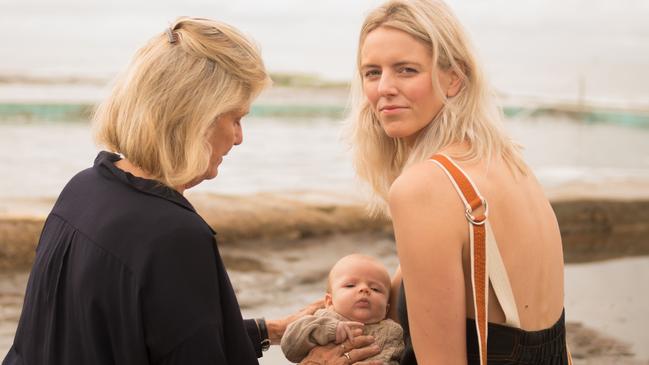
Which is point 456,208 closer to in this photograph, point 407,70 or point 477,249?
point 477,249

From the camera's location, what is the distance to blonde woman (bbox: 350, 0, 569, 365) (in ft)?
6.04

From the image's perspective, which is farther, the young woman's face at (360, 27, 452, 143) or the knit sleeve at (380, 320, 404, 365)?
the knit sleeve at (380, 320, 404, 365)

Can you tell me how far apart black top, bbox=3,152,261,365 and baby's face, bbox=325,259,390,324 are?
30.3 inches

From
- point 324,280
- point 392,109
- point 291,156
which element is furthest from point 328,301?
point 291,156

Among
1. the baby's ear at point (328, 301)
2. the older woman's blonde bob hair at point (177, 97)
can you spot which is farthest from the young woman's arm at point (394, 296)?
the older woman's blonde bob hair at point (177, 97)

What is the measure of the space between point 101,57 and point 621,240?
2168cm

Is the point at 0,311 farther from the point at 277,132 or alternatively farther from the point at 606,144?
the point at 606,144

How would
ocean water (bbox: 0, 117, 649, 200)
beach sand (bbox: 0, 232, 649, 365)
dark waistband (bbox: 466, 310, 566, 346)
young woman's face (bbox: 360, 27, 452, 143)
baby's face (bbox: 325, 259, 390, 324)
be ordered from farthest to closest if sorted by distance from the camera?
ocean water (bbox: 0, 117, 649, 200)
beach sand (bbox: 0, 232, 649, 365)
baby's face (bbox: 325, 259, 390, 324)
young woman's face (bbox: 360, 27, 452, 143)
dark waistband (bbox: 466, 310, 566, 346)

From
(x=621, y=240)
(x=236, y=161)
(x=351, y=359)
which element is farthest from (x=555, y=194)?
(x=236, y=161)

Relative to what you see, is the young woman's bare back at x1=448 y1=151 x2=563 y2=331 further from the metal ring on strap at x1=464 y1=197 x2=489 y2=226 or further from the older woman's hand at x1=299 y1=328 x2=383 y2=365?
the older woman's hand at x1=299 y1=328 x2=383 y2=365

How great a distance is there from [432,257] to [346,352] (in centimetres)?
58

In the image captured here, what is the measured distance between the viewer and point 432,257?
72.5 inches

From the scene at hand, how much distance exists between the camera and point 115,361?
1.68 meters

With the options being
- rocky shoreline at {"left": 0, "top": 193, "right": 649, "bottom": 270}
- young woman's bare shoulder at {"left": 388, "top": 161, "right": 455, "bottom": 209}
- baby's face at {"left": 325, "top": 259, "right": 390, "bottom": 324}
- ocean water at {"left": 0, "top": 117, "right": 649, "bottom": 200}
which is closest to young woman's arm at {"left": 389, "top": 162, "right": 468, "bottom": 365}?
young woman's bare shoulder at {"left": 388, "top": 161, "right": 455, "bottom": 209}
